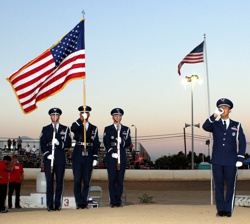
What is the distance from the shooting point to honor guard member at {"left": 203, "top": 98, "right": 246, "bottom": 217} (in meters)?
10.1

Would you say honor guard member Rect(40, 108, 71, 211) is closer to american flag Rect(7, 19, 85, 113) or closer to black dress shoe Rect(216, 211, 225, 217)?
american flag Rect(7, 19, 85, 113)

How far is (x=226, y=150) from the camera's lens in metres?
10.2

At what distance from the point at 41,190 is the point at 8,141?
29525 millimetres

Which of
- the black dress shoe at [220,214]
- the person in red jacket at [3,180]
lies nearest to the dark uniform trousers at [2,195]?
the person in red jacket at [3,180]

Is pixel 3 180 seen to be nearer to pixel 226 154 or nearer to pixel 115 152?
pixel 115 152

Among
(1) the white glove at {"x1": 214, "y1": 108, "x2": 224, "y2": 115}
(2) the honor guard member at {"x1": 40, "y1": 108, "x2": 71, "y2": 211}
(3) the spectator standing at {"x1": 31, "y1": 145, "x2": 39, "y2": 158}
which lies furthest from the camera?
(3) the spectator standing at {"x1": 31, "y1": 145, "x2": 39, "y2": 158}

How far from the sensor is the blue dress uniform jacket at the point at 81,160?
12.2 metres

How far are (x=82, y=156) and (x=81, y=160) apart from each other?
0.09m

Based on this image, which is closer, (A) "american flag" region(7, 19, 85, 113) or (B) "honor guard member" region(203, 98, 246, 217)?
(B) "honor guard member" region(203, 98, 246, 217)

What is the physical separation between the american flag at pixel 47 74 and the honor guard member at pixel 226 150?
11.3 feet

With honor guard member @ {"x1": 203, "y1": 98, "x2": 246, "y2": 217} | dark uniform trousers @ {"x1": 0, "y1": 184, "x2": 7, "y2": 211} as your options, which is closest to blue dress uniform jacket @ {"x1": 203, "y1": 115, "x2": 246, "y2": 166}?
honor guard member @ {"x1": 203, "y1": 98, "x2": 246, "y2": 217}

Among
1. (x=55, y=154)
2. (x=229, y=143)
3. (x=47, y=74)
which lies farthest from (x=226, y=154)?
(x=47, y=74)

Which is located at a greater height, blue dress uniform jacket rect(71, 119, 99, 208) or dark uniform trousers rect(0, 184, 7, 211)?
blue dress uniform jacket rect(71, 119, 99, 208)

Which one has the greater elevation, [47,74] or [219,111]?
[47,74]
